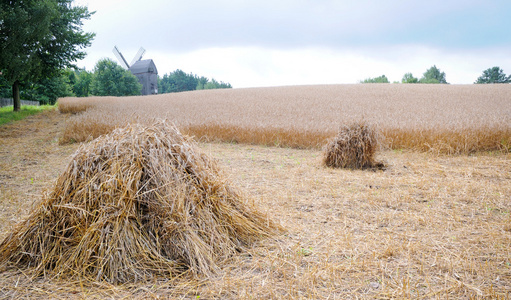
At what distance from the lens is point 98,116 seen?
38.5 ft

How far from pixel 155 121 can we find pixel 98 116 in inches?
380

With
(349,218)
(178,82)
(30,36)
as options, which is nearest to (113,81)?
(30,36)

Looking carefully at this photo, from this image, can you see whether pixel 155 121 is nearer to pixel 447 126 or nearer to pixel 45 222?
pixel 45 222

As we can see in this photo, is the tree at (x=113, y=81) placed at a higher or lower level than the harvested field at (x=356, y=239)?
higher

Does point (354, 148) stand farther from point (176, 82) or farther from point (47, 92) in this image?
point (176, 82)

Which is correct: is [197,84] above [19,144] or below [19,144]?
above

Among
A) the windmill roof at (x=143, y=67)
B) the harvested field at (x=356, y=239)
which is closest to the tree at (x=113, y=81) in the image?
the windmill roof at (x=143, y=67)

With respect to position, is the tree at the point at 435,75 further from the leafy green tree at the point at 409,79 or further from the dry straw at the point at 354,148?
the dry straw at the point at 354,148

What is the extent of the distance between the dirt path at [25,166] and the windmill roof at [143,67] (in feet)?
150

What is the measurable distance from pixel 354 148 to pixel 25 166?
281 inches

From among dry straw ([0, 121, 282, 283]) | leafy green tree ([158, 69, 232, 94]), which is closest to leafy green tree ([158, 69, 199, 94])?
leafy green tree ([158, 69, 232, 94])

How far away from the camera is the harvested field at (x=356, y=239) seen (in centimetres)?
236

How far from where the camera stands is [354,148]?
21.4 ft

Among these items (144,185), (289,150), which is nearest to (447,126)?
(289,150)
